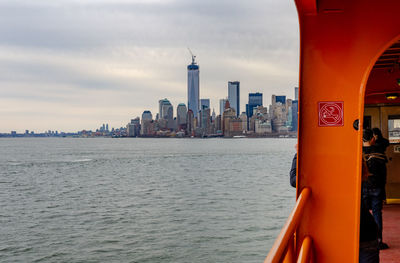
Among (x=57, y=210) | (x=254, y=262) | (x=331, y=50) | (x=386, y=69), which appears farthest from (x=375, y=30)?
(x=57, y=210)

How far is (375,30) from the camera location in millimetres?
3260

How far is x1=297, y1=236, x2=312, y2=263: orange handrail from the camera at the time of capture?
2.68m

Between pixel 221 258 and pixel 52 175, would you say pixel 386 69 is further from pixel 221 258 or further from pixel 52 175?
pixel 52 175

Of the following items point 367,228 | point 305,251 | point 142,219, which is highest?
point 367,228

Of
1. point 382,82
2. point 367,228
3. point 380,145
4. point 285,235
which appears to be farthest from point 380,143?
point 285,235

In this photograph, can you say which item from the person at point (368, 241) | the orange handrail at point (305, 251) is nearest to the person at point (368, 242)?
the person at point (368, 241)

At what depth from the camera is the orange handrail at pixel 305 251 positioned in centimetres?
268

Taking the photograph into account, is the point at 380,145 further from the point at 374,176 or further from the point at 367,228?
the point at 367,228

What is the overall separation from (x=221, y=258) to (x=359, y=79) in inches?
496

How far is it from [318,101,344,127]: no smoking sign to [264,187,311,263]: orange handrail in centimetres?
55

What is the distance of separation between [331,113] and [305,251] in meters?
1.08

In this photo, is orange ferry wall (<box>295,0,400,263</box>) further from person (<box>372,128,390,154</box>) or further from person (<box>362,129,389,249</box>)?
person (<box>372,128,390,154</box>)

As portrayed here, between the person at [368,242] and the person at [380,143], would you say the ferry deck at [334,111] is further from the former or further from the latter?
the person at [380,143]

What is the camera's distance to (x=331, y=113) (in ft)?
11.2
